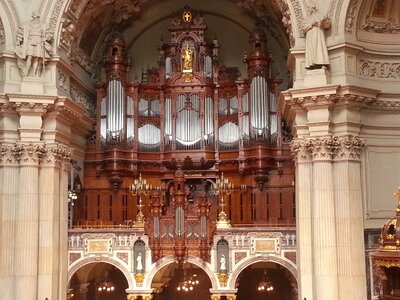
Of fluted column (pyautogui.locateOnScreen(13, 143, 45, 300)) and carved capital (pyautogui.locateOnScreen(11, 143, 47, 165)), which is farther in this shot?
carved capital (pyautogui.locateOnScreen(11, 143, 47, 165))

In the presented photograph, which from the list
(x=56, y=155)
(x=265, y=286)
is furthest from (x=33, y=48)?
(x=265, y=286)

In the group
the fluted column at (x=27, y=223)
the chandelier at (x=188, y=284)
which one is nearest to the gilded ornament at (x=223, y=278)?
the chandelier at (x=188, y=284)

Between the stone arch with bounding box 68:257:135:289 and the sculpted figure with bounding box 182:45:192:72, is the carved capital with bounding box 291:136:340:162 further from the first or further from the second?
the sculpted figure with bounding box 182:45:192:72

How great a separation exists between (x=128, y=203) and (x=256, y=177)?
5690 millimetres

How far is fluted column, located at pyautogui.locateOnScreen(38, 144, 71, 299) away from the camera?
22.4m

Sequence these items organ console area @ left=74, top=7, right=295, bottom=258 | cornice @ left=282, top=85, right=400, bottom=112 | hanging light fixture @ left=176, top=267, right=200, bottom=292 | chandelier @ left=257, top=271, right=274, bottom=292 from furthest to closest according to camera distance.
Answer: hanging light fixture @ left=176, top=267, right=200, bottom=292 < chandelier @ left=257, top=271, right=274, bottom=292 < organ console area @ left=74, top=7, right=295, bottom=258 < cornice @ left=282, top=85, right=400, bottom=112

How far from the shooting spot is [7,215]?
22.4 metres

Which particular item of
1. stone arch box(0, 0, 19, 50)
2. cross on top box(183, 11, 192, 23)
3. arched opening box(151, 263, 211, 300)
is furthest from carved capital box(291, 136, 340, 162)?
stone arch box(0, 0, 19, 50)

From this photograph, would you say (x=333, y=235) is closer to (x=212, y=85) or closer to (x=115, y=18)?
(x=212, y=85)

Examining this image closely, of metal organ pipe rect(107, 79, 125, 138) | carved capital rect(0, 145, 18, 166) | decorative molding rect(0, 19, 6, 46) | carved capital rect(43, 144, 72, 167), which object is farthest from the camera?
metal organ pipe rect(107, 79, 125, 138)

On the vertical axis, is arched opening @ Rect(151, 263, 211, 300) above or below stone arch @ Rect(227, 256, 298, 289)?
below

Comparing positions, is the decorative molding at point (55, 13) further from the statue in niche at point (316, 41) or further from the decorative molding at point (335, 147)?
the decorative molding at point (335, 147)

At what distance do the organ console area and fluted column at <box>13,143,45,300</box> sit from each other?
17.1 feet

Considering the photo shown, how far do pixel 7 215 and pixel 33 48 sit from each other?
5.83m
